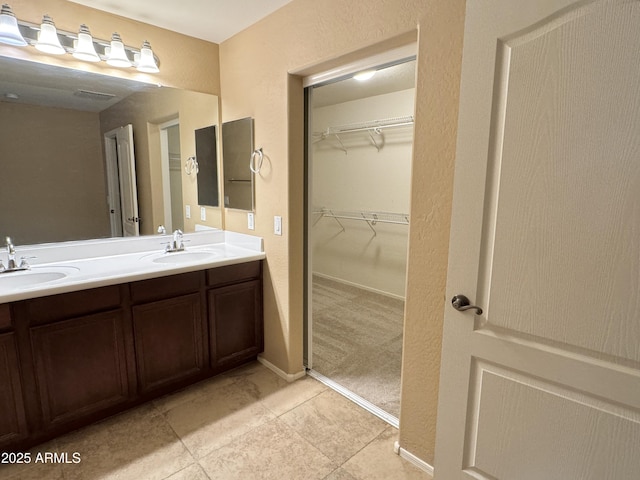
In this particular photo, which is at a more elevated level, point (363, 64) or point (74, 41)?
point (74, 41)

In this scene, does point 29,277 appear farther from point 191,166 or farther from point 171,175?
point 191,166

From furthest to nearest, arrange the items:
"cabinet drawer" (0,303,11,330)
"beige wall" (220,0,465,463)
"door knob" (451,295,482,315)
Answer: "cabinet drawer" (0,303,11,330), "beige wall" (220,0,465,463), "door knob" (451,295,482,315)

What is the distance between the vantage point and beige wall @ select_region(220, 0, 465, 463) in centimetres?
139

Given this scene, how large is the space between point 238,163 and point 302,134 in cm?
61

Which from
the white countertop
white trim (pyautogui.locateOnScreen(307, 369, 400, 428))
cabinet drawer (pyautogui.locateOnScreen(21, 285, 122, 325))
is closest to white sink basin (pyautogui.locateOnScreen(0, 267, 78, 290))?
the white countertop

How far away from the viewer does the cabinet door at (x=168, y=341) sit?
195cm

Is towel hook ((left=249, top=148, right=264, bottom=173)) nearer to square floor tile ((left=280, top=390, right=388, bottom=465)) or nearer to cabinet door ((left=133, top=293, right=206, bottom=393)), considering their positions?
cabinet door ((left=133, top=293, right=206, bottom=393))

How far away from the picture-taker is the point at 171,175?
8.45 ft

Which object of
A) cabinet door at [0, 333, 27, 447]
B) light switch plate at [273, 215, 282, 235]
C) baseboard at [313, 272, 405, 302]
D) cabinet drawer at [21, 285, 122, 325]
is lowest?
baseboard at [313, 272, 405, 302]

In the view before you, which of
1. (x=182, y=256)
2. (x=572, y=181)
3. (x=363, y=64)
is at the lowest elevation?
(x=182, y=256)

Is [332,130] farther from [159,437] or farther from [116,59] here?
[159,437]

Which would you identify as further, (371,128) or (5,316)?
(371,128)

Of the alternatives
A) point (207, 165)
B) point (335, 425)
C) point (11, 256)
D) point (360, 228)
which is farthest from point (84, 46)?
point (360, 228)

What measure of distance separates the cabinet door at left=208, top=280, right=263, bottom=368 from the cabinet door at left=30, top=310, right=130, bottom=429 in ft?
1.78
